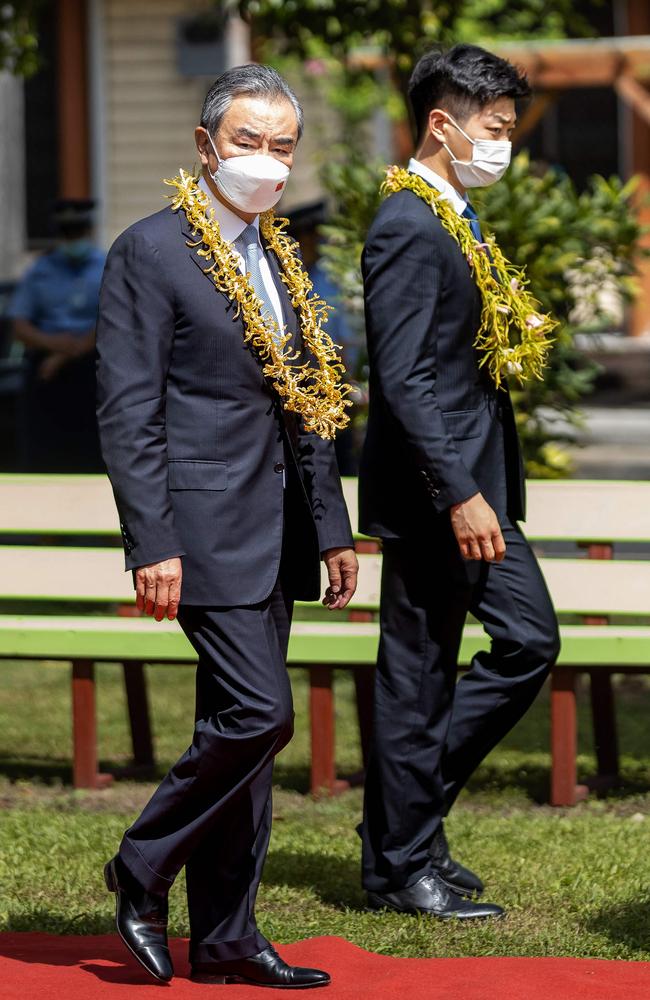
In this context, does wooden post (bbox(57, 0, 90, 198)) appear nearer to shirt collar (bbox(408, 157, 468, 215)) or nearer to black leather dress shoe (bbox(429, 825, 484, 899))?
shirt collar (bbox(408, 157, 468, 215))

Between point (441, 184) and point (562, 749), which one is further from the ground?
point (441, 184)

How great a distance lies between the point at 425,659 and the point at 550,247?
3.20m

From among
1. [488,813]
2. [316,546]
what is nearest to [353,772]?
[488,813]

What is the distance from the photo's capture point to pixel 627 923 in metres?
4.48

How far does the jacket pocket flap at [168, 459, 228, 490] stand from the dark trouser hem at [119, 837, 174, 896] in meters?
0.77

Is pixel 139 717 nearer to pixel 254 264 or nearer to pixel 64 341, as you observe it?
pixel 254 264

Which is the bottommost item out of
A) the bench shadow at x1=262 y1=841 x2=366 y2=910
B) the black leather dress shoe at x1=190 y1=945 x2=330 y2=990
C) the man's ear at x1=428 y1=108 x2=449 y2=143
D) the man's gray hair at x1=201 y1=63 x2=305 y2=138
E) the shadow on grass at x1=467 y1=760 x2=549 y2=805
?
the shadow on grass at x1=467 y1=760 x2=549 y2=805

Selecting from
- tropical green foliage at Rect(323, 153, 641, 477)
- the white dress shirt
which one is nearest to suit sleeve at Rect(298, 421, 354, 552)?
the white dress shirt

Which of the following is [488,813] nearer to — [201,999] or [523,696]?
[523,696]

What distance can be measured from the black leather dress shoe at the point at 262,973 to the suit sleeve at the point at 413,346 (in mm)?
1085

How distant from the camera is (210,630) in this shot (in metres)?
3.89

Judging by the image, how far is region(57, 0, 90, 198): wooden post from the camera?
17.8m

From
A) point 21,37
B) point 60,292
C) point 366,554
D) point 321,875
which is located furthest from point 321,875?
point 60,292

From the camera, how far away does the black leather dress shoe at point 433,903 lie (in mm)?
4492
